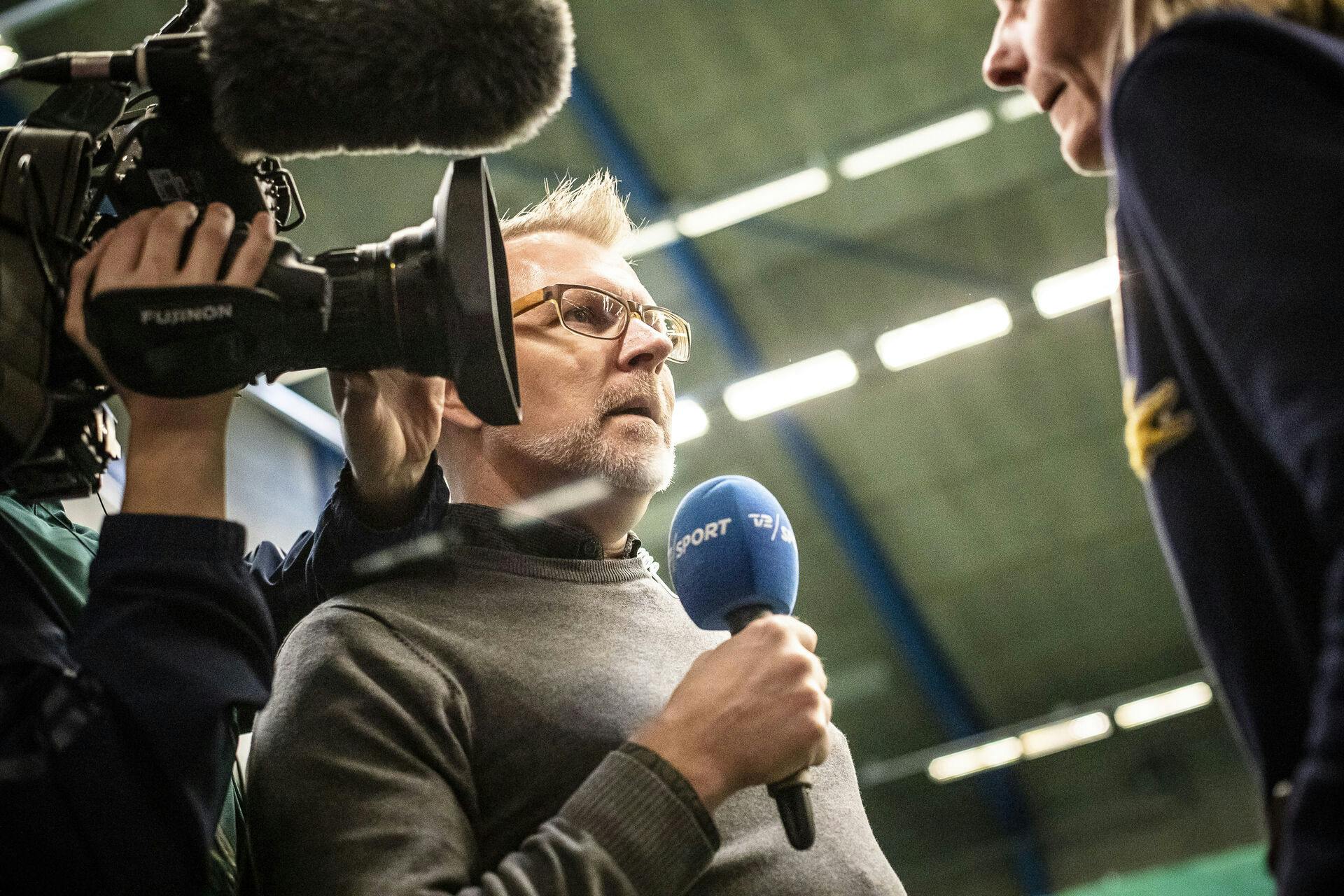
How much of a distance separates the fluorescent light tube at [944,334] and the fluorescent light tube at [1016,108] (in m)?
1.13

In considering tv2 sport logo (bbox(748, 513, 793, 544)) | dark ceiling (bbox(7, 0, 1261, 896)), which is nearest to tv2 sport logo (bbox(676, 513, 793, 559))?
tv2 sport logo (bbox(748, 513, 793, 544))

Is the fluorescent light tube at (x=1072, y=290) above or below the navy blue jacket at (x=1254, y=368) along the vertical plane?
below

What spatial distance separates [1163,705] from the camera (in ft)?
30.3

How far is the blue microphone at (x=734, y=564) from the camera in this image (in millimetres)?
1376

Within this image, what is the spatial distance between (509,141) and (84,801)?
2.29 feet

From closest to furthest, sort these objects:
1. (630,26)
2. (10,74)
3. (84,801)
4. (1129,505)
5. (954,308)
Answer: (84,801), (10,74), (630,26), (954,308), (1129,505)

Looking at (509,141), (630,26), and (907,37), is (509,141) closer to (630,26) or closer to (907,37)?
(630,26)

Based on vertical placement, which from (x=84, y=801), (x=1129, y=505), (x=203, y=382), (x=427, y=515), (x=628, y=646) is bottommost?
(x=1129, y=505)

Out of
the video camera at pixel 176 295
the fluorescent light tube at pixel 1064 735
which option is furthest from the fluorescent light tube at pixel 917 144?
the video camera at pixel 176 295

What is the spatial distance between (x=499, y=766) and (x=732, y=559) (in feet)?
1.12

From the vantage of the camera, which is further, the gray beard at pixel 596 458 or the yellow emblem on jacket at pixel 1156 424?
the gray beard at pixel 596 458

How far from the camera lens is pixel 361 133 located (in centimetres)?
115

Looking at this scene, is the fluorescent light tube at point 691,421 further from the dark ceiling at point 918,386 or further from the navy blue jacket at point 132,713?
the navy blue jacket at point 132,713

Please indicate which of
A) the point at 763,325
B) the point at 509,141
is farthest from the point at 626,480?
the point at 763,325
